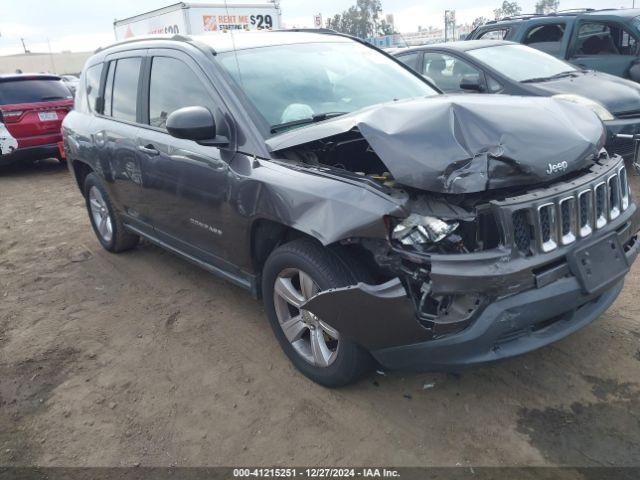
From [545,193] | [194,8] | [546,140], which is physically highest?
[194,8]

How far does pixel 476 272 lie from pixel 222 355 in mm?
1850

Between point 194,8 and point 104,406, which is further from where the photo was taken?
point 194,8

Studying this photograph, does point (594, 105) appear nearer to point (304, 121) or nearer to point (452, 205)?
point (304, 121)

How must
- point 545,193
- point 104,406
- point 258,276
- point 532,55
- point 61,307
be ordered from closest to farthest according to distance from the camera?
point 545,193, point 104,406, point 258,276, point 61,307, point 532,55

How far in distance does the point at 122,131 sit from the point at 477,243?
10.3 feet

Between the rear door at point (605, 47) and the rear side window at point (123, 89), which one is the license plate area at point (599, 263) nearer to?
the rear side window at point (123, 89)

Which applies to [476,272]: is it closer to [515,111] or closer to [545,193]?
[545,193]

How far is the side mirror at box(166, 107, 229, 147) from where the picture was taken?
2979 mm

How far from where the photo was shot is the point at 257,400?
9.77ft

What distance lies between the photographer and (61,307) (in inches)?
171

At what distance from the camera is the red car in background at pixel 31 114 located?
916 centimetres

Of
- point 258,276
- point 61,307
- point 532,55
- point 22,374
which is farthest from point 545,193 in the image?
point 532,55

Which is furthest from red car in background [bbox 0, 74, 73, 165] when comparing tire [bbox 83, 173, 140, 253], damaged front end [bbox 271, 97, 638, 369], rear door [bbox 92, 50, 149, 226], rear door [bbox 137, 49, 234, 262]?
damaged front end [bbox 271, 97, 638, 369]

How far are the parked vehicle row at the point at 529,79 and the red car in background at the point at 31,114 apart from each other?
622cm
